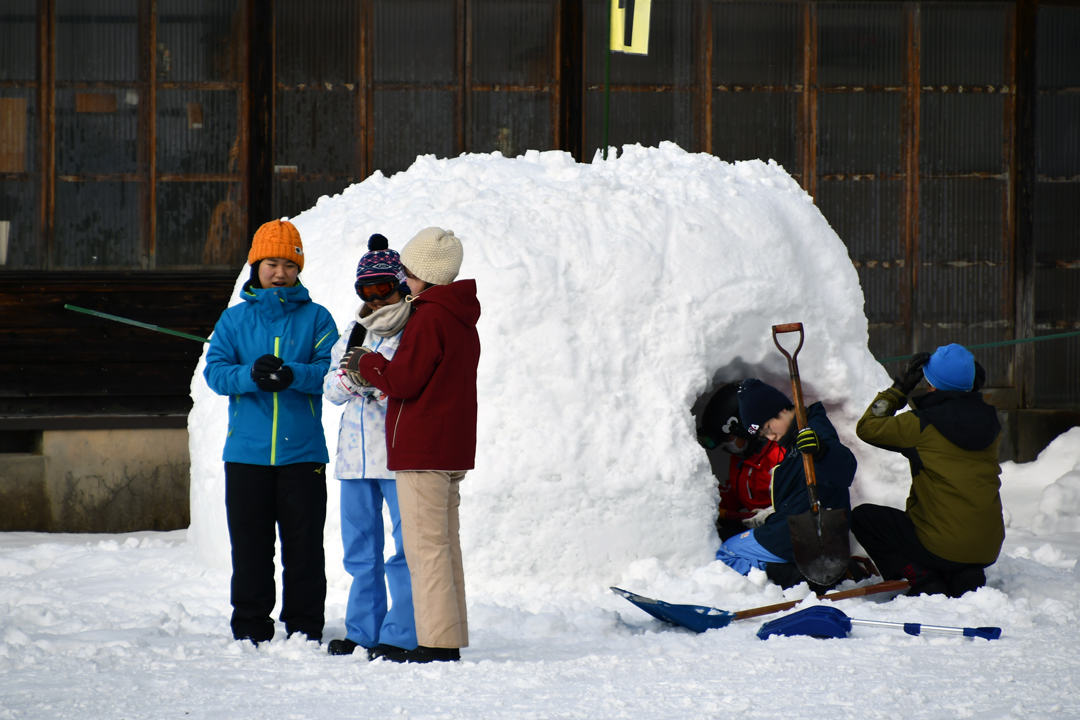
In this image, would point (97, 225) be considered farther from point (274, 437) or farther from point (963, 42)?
point (963, 42)

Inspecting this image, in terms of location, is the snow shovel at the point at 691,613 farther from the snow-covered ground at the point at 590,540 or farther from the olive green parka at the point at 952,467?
the olive green parka at the point at 952,467

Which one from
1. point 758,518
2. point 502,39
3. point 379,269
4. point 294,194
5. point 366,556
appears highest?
point 502,39

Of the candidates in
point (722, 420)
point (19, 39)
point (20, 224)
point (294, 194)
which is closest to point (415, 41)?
point (294, 194)

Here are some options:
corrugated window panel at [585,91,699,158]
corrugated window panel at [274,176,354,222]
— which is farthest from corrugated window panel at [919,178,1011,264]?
corrugated window panel at [274,176,354,222]

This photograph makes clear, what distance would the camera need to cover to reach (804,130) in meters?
7.32

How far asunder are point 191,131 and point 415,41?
1.54 m

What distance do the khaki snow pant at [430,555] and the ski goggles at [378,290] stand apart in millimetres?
558

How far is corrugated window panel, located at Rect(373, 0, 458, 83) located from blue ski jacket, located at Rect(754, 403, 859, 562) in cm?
392

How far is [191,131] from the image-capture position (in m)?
6.85

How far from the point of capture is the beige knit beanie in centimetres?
320

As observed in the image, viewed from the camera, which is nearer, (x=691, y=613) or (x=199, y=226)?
(x=691, y=613)

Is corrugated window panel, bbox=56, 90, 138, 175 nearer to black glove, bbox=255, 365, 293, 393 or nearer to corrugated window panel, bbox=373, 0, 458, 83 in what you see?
corrugated window panel, bbox=373, 0, 458, 83

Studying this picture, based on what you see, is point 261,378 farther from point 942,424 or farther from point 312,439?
point 942,424

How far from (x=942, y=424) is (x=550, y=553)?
1539 millimetres
